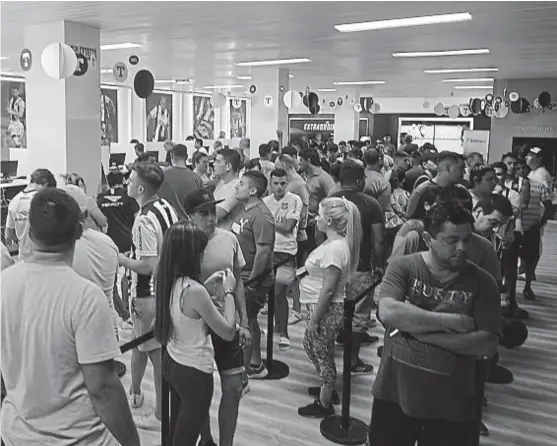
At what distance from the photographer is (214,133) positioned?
24141 mm

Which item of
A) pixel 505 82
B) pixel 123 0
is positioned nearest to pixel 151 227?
pixel 123 0

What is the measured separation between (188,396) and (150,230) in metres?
1.08

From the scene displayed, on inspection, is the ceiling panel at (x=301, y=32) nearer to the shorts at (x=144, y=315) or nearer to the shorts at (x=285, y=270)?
the shorts at (x=285, y=270)

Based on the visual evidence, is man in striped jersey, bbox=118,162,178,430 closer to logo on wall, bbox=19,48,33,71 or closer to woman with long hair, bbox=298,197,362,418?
woman with long hair, bbox=298,197,362,418

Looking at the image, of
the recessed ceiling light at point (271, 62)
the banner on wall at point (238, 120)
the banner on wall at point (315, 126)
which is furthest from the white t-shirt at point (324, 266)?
the banner on wall at point (315, 126)

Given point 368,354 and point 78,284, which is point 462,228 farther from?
point 368,354

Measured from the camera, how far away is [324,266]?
3645mm

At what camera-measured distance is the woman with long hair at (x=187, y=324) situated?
8.57 ft

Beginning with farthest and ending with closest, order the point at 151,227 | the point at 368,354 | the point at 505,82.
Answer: the point at 505,82
the point at 368,354
the point at 151,227

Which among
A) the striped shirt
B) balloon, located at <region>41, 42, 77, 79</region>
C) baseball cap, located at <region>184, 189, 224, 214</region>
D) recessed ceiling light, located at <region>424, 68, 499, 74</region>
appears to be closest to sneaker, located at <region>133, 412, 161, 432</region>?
the striped shirt

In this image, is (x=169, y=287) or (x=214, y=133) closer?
(x=169, y=287)

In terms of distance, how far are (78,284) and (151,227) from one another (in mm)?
1672

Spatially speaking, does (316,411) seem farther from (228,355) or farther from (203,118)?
(203,118)

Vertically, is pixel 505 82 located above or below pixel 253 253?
above
